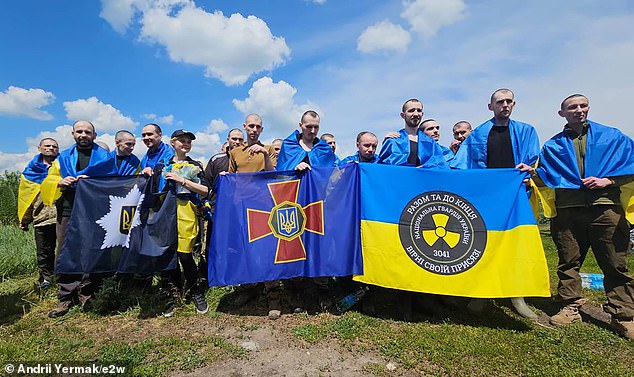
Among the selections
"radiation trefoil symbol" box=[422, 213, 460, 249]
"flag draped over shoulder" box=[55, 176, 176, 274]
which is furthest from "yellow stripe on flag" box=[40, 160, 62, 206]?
"radiation trefoil symbol" box=[422, 213, 460, 249]

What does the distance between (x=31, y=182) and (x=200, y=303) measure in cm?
371

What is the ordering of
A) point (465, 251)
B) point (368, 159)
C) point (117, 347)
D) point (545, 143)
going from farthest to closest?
point (368, 159) < point (545, 143) < point (465, 251) < point (117, 347)

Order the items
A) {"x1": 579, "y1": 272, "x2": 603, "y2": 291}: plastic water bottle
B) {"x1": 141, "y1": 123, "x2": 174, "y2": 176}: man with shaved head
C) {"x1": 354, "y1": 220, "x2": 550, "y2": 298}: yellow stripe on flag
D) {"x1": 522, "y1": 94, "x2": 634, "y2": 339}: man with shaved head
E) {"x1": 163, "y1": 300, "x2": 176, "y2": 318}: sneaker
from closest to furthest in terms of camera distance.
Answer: {"x1": 354, "y1": 220, "x2": 550, "y2": 298}: yellow stripe on flag, {"x1": 522, "y1": 94, "x2": 634, "y2": 339}: man with shaved head, {"x1": 163, "y1": 300, "x2": 176, "y2": 318}: sneaker, {"x1": 141, "y1": 123, "x2": 174, "y2": 176}: man with shaved head, {"x1": 579, "y1": 272, "x2": 603, "y2": 291}: plastic water bottle

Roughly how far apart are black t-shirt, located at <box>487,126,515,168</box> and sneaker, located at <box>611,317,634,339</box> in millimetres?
1978

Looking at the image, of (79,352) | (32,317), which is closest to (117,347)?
(79,352)

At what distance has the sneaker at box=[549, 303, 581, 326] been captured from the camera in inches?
159

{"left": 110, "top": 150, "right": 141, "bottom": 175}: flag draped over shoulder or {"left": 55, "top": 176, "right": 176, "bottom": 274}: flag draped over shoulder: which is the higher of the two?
{"left": 110, "top": 150, "right": 141, "bottom": 175}: flag draped over shoulder

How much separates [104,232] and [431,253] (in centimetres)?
398

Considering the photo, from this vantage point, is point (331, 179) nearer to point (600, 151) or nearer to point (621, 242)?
point (600, 151)

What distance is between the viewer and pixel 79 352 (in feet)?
11.4

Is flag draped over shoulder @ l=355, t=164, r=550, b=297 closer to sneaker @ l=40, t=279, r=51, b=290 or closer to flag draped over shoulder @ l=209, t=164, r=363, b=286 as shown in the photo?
flag draped over shoulder @ l=209, t=164, r=363, b=286

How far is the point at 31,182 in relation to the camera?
18.6 feet

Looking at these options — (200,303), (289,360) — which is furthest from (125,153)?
(289,360)

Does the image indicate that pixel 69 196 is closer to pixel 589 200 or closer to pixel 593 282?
pixel 589 200
